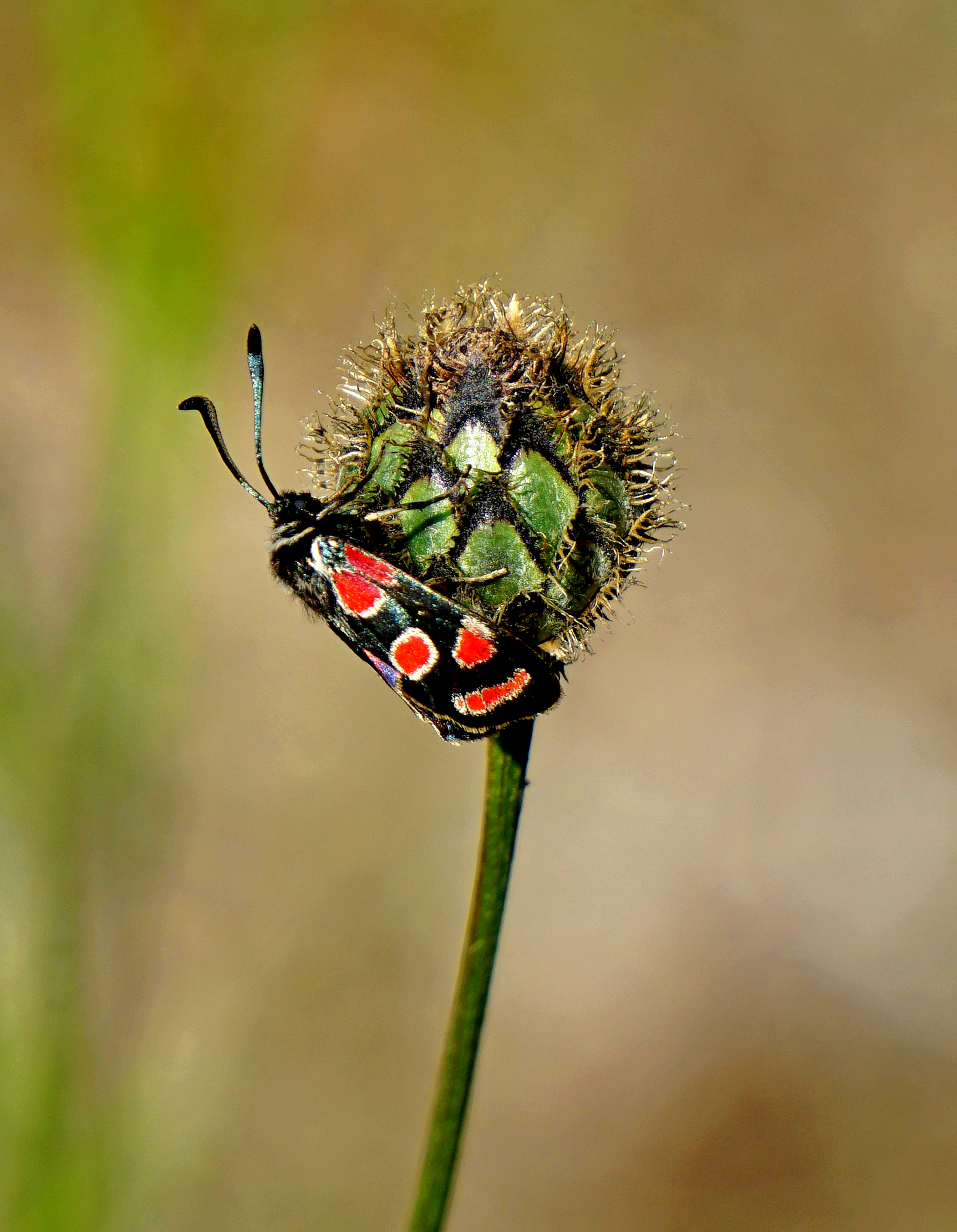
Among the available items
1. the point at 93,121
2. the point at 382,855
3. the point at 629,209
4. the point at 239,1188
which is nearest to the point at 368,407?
the point at 93,121

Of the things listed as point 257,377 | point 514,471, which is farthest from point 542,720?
point 514,471

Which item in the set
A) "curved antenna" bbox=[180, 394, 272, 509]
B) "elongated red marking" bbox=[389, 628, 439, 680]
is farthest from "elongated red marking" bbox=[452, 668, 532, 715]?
"curved antenna" bbox=[180, 394, 272, 509]

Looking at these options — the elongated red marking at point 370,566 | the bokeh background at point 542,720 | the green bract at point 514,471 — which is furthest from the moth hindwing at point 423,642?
the bokeh background at point 542,720

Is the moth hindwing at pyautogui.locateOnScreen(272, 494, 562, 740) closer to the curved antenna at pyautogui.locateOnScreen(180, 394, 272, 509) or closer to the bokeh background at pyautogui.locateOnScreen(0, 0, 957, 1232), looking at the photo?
the curved antenna at pyautogui.locateOnScreen(180, 394, 272, 509)

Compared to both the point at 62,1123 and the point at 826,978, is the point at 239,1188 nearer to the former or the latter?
the point at 62,1123

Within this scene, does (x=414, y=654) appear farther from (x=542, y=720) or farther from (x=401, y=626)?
(x=542, y=720)

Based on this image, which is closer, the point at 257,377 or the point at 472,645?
the point at 472,645

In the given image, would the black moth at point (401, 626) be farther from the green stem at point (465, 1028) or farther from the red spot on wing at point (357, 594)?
the green stem at point (465, 1028)
